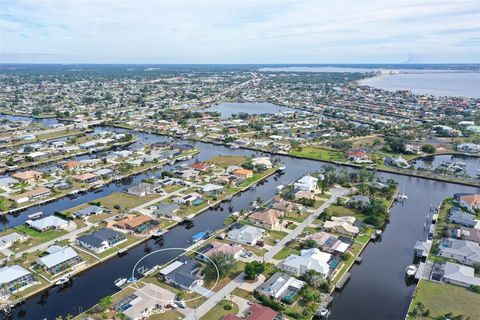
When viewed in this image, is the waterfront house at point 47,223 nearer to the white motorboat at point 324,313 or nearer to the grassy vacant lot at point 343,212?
the white motorboat at point 324,313

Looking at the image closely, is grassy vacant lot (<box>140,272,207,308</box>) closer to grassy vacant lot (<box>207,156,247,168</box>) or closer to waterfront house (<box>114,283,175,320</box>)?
waterfront house (<box>114,283,175,320</box>)

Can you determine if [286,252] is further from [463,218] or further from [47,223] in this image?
[47,223]

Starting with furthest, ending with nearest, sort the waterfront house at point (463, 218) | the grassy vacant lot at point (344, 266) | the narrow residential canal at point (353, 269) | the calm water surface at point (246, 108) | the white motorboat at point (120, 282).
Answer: the calm water surface at point (246, 108) → the waterfront house at point (463, 218) → the grassy vacant lot at point (344, 266) → the white motorboat at point (120, 282) → the narrow residential canal at point (353, 269)

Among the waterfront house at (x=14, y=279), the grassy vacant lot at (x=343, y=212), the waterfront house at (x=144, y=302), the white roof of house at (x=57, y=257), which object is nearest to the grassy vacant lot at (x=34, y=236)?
the white roof of house at (x=57, y=257)

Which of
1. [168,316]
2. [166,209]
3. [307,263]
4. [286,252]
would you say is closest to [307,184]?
[286,252]

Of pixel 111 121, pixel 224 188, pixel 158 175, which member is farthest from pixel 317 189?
pixel 111 121

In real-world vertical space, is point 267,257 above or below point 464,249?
below

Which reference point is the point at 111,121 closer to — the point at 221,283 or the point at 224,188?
the point at 224,188
